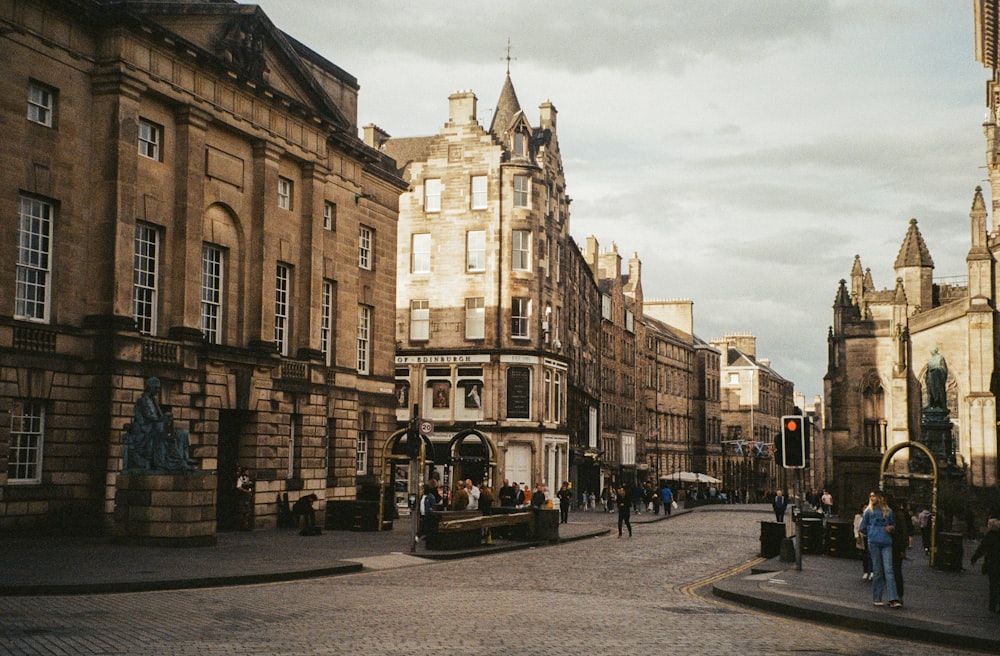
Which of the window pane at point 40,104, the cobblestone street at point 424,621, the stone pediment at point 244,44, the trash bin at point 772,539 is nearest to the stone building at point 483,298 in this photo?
the stone pediment at point 244,44

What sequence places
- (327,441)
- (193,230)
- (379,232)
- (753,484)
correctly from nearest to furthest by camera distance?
1. (193,230)
2. (327,441)
3. (379,232)
4. (753,484)

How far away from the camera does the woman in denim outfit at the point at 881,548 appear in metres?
15.6

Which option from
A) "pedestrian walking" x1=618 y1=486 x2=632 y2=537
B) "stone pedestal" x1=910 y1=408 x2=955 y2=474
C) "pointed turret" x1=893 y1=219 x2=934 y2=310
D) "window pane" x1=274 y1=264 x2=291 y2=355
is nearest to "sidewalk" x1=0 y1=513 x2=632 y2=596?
"pedestrian walking" x1=618 y1=486 x2=632 y2=537

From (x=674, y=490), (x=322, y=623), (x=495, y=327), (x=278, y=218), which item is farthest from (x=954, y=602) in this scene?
(x=674, y=490)

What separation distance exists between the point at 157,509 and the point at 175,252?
847 centimetres

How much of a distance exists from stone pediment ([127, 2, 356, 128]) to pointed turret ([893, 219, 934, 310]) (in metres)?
49.5

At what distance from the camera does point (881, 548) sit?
Answer: 625 inches

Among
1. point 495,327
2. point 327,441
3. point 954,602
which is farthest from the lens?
point 495,327

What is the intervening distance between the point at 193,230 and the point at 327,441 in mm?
10035

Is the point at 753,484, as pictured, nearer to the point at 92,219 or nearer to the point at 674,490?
the point at 674,490

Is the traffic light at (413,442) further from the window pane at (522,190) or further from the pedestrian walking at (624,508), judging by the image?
the window pane at (522,190)

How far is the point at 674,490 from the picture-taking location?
87.9 metres

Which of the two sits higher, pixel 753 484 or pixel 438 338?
pixel 438 338

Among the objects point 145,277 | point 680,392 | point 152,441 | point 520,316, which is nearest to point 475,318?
point 520,316
